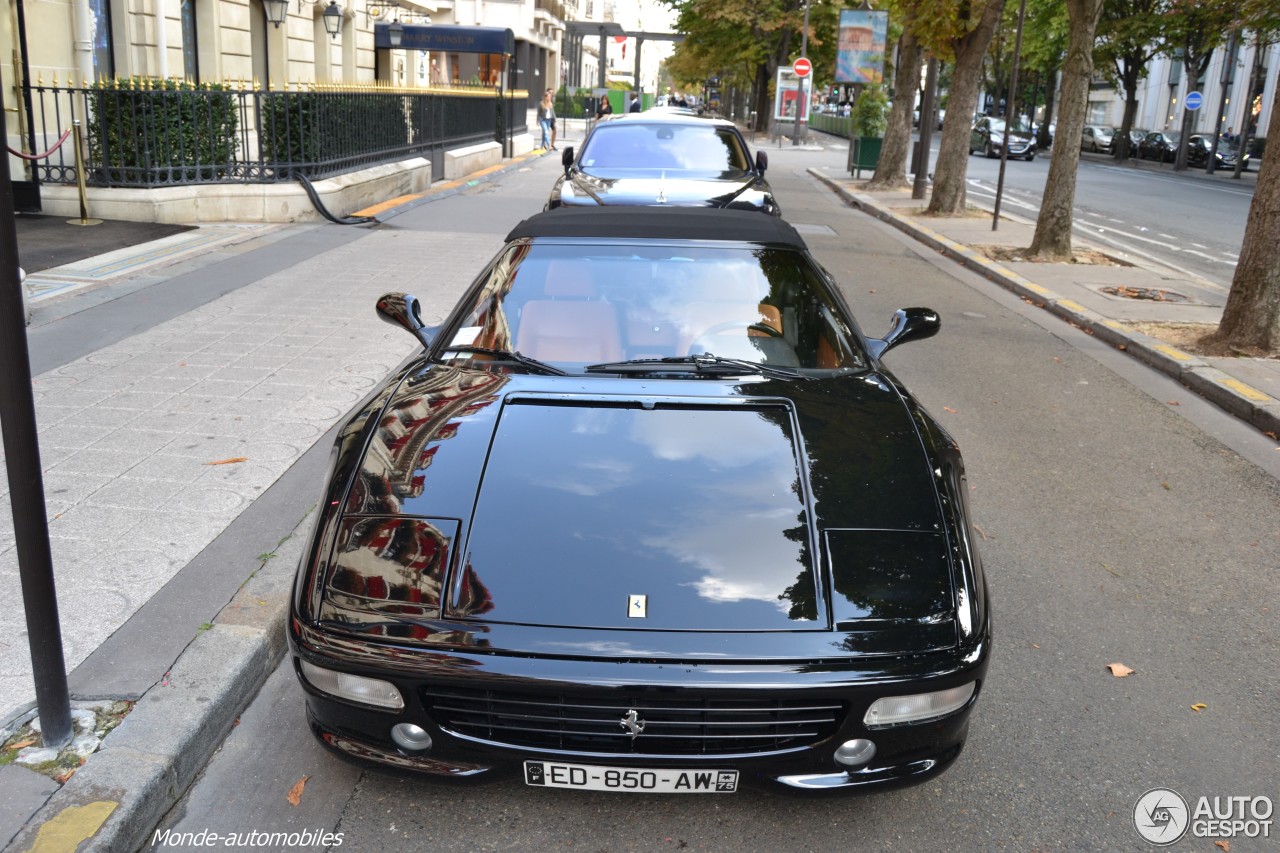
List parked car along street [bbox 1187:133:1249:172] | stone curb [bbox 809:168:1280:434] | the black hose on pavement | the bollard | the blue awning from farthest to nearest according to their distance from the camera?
1. parked car along street [bbox 1187:133:1249:172]
2. the blue awning
3. the black hose on pavement
4. the bollard
5. stone curb [bbox 809:168:1280:434]

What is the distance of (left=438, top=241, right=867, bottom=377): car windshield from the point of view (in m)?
3.96

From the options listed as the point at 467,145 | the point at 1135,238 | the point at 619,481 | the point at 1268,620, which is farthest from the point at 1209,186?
the point at 619,481

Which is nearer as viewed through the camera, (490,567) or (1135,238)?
(490,567)

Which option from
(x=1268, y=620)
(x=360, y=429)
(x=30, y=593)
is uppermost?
(x=360, y=429)

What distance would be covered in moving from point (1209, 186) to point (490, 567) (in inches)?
1418

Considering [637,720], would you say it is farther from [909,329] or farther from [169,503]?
[169,503]

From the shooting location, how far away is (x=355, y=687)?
277 centimetres

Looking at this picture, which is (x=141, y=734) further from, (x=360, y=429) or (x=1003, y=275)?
(x=1003, y=275)

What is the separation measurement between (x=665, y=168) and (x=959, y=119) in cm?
1014

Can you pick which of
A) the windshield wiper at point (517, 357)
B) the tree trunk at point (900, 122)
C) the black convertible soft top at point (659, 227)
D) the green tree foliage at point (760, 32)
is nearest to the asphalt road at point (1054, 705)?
the windshield wiper at point (517, 357)

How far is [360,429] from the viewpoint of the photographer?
11.6ft

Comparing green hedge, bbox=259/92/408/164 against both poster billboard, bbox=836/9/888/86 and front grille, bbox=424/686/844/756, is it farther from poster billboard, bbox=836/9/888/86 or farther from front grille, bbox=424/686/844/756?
poster billboard, bbox=836/9/888/86

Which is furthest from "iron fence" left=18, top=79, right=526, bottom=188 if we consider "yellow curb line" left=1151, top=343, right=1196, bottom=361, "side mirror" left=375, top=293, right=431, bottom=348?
"yellow curb line" left=1151, top=343, right=1196, bottom=361

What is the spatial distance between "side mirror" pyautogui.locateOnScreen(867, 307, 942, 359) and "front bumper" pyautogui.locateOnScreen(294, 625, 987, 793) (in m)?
1.76
